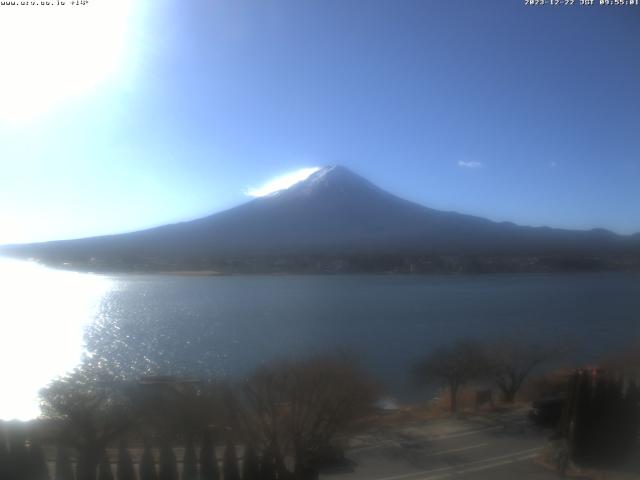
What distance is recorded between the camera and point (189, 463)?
3.04 m

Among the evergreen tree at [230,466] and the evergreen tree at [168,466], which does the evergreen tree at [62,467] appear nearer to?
the evergreen tree at [168,466]

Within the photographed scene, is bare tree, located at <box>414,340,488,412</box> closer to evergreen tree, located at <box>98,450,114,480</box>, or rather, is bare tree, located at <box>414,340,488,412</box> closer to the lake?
the lake

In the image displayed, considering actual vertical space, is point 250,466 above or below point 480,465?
above

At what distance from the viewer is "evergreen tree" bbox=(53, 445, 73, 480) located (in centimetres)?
279

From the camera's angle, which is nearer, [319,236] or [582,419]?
[582,419]

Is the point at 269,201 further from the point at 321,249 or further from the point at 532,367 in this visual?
the point at 532,367

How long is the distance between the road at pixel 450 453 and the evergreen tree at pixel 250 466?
627mm

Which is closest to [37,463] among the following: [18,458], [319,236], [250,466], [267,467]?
[18,458]

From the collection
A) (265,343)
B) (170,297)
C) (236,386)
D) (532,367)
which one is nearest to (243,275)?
(170,297)

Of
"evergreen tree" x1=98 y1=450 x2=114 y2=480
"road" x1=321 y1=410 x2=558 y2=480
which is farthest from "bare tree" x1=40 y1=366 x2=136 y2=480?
"road" x1=321 y1=410 x2=558 y2=480

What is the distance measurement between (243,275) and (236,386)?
25.5 ft

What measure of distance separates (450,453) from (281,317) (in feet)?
14.6

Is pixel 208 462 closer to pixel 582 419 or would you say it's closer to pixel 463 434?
pixel 463 434

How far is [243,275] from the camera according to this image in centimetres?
1168
